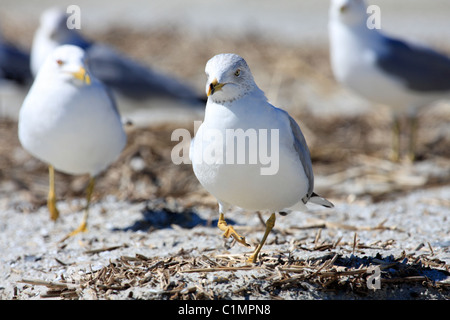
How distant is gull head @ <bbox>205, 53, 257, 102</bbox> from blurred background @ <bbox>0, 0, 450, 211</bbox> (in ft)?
7.27

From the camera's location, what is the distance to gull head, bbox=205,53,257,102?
3043mm

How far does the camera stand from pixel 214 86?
3.02 metres

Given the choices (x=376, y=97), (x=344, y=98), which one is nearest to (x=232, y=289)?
(x=376, y=97)

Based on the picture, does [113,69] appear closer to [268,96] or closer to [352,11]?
[268,96]

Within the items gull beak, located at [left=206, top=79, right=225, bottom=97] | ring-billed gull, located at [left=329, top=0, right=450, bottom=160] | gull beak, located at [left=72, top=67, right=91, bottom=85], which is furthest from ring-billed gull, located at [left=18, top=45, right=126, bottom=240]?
ring-billed gull, located at [left=329, top=0, right=450, bottom=160]

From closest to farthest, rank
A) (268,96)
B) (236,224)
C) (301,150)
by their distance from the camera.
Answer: (301,150) < (236,224) < (268,96)

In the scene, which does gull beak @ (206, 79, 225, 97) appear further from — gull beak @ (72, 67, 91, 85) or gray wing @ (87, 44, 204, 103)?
gray wing @ (87, 44, 204, 103)

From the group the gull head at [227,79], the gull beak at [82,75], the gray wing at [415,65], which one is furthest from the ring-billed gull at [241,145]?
the gray wing at [415,65]

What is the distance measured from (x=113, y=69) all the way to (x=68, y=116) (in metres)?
2.97

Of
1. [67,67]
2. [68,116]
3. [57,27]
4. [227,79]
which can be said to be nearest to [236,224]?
[68,116]

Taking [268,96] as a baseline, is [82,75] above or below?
below

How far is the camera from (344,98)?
9.19 metres

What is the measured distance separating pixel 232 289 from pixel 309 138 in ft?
13.6

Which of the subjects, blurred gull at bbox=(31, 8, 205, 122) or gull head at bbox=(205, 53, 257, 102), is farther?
blurred gull at bbox=(31, 8, 205, 122)
